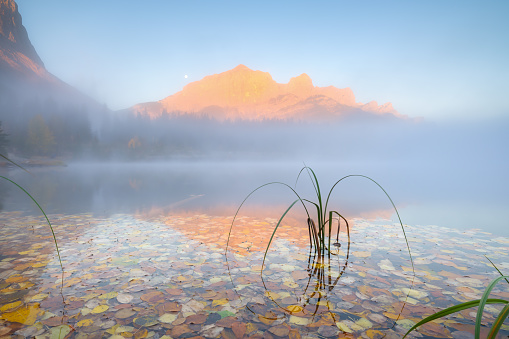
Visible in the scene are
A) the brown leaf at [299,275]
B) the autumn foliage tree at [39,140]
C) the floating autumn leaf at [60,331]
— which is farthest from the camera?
the autumn foliage tree at [39,140]

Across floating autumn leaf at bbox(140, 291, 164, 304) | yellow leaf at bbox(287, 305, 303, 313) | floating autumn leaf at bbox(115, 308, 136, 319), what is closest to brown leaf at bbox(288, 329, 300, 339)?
yellow leaf at bbox(287, 305, 303, 313)

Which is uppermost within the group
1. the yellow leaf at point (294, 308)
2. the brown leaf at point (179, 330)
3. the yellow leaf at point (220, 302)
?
the yellow leaf at point (294, 308)

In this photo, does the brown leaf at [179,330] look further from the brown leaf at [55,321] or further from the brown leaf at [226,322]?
the brown leaf at [55,321]

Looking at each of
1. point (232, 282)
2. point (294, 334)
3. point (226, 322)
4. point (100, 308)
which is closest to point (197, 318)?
point (226, 322)

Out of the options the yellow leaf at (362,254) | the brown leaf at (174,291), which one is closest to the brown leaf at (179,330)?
the brown leaf at (174,291)

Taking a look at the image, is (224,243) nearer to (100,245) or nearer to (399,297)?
(100,245)

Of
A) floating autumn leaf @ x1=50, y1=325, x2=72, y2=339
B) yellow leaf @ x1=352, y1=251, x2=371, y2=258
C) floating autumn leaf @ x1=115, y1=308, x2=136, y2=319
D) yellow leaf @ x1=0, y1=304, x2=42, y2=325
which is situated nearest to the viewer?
floating autumn leaf @ x1=50, y1=325, x2=72, y2=339

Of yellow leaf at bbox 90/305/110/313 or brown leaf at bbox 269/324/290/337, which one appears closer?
brown leaf at bbox 269/324/290/337

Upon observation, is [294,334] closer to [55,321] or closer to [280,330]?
[280,330]

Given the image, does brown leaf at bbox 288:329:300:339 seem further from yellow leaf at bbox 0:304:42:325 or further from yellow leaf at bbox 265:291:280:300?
yellow leaf at bbox 0:304:42:325

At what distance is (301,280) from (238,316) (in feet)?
4.65

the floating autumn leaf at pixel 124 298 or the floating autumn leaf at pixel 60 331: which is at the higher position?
the floating autumn leaf at pixel 60 331

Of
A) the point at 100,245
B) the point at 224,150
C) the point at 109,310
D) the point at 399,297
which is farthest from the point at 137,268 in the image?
the point at 224,150

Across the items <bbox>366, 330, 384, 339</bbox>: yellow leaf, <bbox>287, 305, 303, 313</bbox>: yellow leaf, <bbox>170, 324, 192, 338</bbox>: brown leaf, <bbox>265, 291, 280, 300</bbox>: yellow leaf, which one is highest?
<bbox>366, 330, 384, 339</bbox>: yellow leaf
